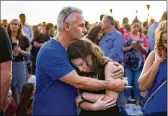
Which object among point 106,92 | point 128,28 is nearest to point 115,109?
point 106,92

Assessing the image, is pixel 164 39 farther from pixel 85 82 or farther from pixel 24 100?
pixel 24 100

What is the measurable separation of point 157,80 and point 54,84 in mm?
1014

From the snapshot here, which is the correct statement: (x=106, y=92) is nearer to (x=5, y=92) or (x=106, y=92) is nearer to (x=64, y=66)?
(x=64, y=66)

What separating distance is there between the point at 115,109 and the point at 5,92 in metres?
0.91

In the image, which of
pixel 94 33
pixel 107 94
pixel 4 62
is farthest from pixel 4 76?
pixel 94 33

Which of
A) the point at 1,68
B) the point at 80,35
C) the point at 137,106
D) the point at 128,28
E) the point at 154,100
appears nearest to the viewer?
the point at 1,68

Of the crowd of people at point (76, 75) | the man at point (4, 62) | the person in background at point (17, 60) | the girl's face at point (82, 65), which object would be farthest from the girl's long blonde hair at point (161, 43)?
the person in background at point (17, 60)

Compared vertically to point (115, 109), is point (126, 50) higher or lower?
lower

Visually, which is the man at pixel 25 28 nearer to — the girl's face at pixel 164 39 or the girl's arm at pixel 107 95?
the girl's face at pixel 164 39

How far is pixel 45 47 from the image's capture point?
3242mm

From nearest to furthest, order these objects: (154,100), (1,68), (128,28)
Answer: (1,68) → (154,100) → (128,28)

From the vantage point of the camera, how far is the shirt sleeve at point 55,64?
3.16 meters

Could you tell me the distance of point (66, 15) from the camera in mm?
3287

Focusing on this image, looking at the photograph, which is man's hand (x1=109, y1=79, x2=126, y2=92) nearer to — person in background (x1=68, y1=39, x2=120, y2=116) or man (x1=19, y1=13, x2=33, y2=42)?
person in background (x1=68, y1=39, x2=120, y2=116)
